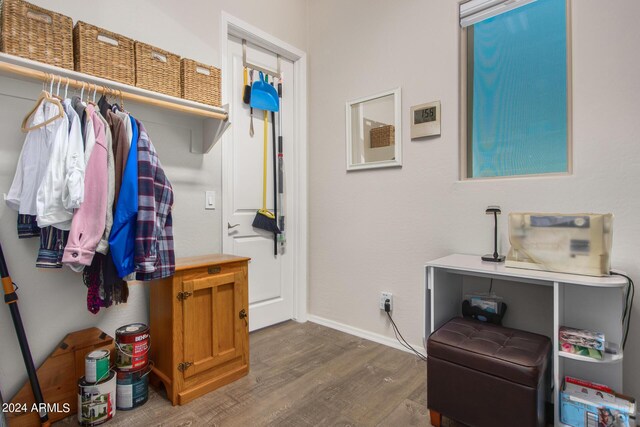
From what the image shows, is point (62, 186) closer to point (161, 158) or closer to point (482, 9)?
point (161, 158)

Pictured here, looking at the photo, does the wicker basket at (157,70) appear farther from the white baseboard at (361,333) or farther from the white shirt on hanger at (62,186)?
the white baseboard at (361,333)

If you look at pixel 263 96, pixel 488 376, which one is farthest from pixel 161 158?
pixel 488 376

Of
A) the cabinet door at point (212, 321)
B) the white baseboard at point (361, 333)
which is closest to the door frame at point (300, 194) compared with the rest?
the white baseboard at point (361, 333)

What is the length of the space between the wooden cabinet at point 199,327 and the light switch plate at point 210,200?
1.53 ft

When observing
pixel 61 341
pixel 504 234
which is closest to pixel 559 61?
pixel 504 234

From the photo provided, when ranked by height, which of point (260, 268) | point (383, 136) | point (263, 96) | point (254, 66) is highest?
point (254, 66)

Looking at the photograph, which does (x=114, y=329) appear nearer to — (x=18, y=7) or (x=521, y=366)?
(x=18, y=7)

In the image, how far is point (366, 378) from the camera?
2.03 meters

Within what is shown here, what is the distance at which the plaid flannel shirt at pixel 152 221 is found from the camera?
1.49m

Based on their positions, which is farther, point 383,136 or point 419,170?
point 383,136

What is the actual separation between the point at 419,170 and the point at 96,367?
2.22 m

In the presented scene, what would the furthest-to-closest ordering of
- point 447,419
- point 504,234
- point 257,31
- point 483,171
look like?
point 257,31 → point 483,171 → point 504,234 → point 447,419

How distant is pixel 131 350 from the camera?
67.7 inches

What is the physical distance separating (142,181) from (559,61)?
2.33 metres
